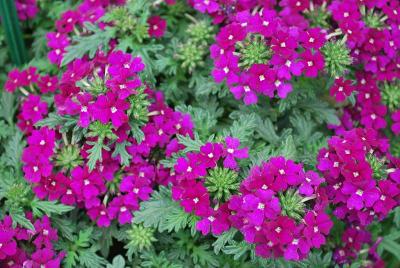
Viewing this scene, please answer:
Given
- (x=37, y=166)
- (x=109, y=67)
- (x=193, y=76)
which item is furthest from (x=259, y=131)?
(x=37, y=166)

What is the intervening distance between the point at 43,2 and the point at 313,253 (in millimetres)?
2788

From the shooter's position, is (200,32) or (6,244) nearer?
(6,244)

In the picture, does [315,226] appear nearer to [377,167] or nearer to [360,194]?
[360,194]

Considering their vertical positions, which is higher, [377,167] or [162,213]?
[377,167]

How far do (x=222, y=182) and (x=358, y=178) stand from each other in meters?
0.72

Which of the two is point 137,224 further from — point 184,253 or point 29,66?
point 29,66

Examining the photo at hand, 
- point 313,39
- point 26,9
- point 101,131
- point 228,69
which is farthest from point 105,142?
point 26,9

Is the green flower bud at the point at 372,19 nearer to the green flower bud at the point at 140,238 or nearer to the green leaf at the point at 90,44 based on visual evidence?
the green leaf at the point at 90,44

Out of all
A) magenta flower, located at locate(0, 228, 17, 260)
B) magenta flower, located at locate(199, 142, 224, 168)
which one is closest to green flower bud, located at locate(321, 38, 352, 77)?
magenta flower, located at locate(199, 142, 224, 168)

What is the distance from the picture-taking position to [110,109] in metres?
2.80

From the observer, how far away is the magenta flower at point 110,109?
2.78 meters

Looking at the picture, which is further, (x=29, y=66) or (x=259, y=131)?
(x=29, y=66)

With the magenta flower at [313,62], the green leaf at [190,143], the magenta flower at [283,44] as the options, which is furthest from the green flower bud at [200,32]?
the green leaf at [190,143]

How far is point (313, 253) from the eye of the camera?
3.17 m
